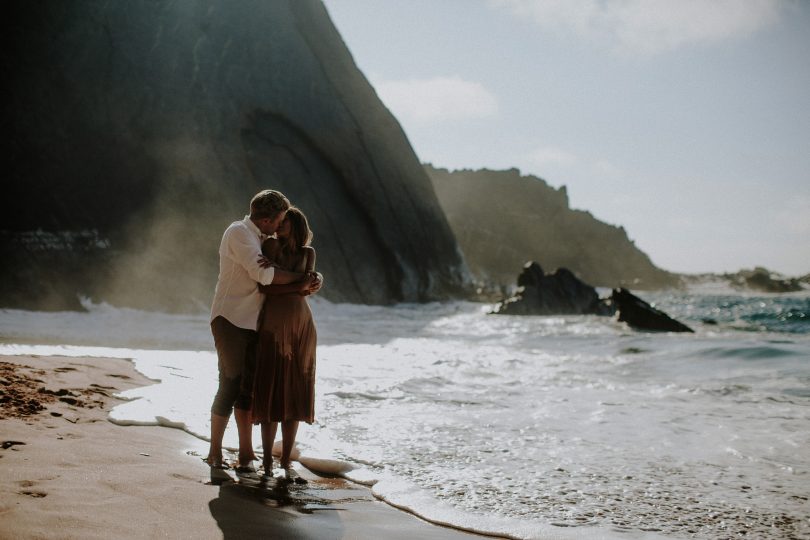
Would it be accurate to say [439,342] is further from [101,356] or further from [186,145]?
[186,145]

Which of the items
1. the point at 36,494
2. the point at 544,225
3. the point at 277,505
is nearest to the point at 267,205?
the point at 277,505

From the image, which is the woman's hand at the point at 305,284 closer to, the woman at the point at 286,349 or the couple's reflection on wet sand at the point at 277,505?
the woman at the point at 286,349

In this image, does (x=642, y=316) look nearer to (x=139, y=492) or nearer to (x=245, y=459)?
(x=245, y=459)

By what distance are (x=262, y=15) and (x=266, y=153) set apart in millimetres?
5105

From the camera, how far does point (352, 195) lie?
2486 cm

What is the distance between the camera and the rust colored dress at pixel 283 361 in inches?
153

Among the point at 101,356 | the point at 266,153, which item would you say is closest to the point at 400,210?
the point at 266,153

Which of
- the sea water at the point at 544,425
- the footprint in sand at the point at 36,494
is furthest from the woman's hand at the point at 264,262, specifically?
the footprint in sand at the point at 36,494

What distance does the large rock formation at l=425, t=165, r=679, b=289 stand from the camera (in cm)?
10225

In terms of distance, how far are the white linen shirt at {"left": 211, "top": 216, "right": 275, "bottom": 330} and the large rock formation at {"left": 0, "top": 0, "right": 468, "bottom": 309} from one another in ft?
37.0

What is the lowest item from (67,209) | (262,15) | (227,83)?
(67,209)

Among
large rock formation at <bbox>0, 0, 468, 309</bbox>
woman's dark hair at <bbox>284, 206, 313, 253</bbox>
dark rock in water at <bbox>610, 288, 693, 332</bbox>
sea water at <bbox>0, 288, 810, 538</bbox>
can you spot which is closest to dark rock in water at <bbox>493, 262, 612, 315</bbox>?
large rock formation at <bbox>0, 0, 468, 309</bbox>

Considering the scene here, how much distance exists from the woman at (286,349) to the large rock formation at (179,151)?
11.4 metres

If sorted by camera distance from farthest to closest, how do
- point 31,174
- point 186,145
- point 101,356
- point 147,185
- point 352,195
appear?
point 352,195, point 186,145, point 147,185, point 31,174, point 101,356
